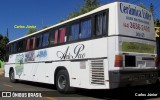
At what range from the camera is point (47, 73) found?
15875mm

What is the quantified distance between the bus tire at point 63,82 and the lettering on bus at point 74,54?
0.66 metres

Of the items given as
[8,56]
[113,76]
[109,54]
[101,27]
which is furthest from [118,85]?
[8,56]

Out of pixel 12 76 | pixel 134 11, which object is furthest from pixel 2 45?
pixel 134 11

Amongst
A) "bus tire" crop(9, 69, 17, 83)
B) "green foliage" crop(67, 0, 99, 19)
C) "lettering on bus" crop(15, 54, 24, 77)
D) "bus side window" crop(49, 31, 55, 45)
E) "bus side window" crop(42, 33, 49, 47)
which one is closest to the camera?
"bus side window" crop(49, 31, 55, 45)

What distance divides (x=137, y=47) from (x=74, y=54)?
278cm

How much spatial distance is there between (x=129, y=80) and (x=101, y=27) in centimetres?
218

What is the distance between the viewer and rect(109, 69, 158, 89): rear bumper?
36.6ft

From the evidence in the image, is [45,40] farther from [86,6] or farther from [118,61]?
[86,6]

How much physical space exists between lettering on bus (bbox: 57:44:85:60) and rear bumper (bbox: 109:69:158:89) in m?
2.09

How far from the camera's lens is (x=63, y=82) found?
47.0ft

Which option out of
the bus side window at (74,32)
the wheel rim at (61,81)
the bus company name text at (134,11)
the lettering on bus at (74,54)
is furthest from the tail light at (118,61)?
the wheel rim at (61,81)

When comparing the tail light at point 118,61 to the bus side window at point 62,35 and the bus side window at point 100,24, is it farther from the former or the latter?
the bus side window at point 62,35

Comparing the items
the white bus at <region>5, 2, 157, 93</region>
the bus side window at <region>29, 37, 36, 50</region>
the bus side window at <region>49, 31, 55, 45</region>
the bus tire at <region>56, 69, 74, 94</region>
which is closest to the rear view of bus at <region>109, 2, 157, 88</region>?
the white bus at <region>5, 2, 157, 93</region>

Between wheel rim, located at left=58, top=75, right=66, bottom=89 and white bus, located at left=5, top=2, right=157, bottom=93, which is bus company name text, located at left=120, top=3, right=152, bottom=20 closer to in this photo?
white bus, located at left=5, top=2, right=157, bottom=93
